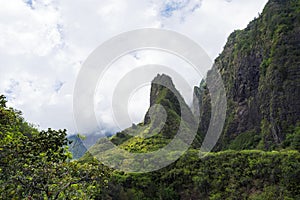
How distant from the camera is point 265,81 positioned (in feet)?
Answer: 235

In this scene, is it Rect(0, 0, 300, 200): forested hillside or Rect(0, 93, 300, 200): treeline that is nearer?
Rect(0, 0, 300, 200): forested hillside

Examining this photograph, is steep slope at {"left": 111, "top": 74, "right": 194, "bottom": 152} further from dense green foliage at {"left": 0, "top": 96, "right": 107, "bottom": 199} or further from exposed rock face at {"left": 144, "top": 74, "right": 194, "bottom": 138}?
dense green foliage at {"left": 0, "top": 96, "right": 107, "bottom": 199}

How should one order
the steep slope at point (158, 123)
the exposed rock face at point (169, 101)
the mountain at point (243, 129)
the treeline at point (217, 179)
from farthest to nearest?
the exposed rock face at point (169, 101), the steep slope at point (158, 123), the mountain at point (243, 129), the treeline at point (217, 179)

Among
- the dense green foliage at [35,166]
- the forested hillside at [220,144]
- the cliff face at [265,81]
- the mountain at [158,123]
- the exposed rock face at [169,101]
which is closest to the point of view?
the dense green foliage at [35,166]

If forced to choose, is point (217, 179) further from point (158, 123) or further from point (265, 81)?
point (265, 81)

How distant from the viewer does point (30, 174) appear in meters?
6.59

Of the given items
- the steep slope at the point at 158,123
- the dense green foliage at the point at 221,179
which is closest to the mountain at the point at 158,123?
the steep slope at the point at 158,123

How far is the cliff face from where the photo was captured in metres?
64.5

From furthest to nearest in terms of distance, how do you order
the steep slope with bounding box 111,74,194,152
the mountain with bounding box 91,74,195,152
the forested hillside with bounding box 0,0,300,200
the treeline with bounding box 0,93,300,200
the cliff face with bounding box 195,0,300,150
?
the cliff face with bounding box 195,0,300,150 < the steep slope with bounding box 111,74,194,152 < the mountain with bounding box 91,74,195,152 < the treeline with bounding box 0,93,300,200 < the forested hillside with bounding box 0,0,300,200

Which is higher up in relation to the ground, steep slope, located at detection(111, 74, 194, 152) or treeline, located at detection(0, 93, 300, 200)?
steep slope, located at detection(111, 74, 194, 152)

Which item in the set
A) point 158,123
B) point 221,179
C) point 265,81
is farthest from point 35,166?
point 265,81

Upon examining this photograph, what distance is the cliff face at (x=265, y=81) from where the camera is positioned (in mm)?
64494

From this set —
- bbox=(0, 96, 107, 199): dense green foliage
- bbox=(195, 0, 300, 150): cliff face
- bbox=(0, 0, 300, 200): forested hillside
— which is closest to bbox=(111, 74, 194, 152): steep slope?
bbox=(0, 0, 300, 200): forested hillside

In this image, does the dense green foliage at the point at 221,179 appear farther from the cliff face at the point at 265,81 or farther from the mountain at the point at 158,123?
the cliff face at the point at 265,81
